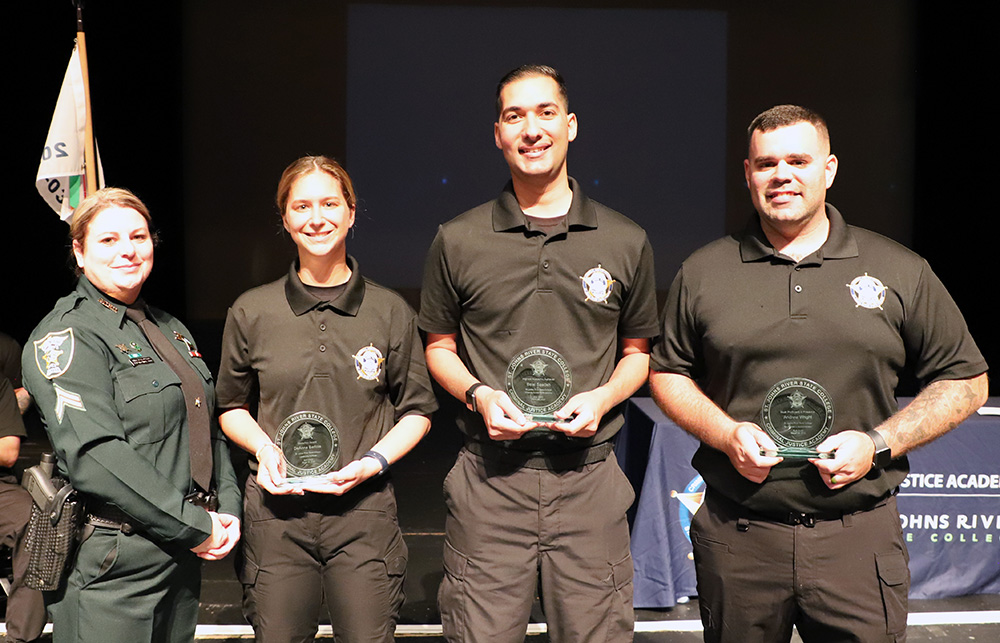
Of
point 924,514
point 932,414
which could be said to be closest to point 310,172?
point 932,414

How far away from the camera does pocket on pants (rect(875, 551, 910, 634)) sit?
2010 millimetres

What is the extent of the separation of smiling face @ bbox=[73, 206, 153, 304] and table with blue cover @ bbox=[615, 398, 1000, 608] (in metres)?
2.05

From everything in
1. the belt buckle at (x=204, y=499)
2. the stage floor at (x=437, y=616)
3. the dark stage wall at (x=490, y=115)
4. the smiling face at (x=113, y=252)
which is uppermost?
the dark stage wall at (x=490, y=115)

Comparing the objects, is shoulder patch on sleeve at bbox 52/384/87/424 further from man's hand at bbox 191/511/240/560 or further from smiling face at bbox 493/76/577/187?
smiling face at bbox 493/76/577/187

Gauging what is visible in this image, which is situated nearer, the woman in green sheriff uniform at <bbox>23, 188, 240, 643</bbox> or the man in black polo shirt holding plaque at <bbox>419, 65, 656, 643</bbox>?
the woman in green sheriff uniform at <bbox>23, 188, 240, 643</bbox>

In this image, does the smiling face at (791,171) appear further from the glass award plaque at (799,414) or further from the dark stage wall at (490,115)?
the dark stage wall at (490,115)

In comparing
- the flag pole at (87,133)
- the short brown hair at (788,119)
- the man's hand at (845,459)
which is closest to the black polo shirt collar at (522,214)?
the short brown hair at (788,119)

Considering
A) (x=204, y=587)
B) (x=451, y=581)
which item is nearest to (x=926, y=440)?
(x=451, y=581)

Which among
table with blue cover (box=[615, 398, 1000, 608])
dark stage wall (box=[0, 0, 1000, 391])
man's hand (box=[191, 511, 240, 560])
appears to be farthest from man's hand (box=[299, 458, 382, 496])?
dark stage wall (box=[0, 0, 1000, 391])

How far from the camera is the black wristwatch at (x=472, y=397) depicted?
84.3 inches

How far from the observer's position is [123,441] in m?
1.91

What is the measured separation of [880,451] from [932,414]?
0.57 feet

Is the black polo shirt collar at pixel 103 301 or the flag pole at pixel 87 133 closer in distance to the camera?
the black polo shirt collar at pixel 103 301

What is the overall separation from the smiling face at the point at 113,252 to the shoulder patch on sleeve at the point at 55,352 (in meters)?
0.14
